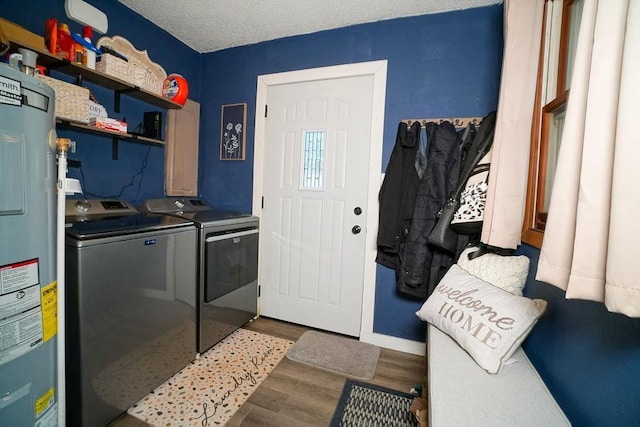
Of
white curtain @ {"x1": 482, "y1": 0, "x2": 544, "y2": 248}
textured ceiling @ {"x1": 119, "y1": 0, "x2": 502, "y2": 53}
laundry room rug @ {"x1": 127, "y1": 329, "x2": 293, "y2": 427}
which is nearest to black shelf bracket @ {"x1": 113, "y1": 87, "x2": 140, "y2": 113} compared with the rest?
textured ceiling @ {"x1": 119, "y1": 0, "x2": 502, "y2": 53}

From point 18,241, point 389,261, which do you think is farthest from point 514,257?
point 18,241

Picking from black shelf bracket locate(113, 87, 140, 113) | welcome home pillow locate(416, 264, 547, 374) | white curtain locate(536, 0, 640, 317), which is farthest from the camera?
black shelf bracket locate(113, 87, 140, 113)

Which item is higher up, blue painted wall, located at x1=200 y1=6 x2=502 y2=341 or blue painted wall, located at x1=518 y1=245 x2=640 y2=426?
blue painted wall, located at x1=200 y1=6 x2=502 y2=341

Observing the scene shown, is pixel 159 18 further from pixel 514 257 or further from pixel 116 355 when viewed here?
pixel 514 257

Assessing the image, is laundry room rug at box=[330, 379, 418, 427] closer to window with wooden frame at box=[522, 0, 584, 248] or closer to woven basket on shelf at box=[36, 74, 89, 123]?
window with wooden frame at box=[522, 0, 584, 248]

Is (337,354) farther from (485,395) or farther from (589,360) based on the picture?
(589,360)

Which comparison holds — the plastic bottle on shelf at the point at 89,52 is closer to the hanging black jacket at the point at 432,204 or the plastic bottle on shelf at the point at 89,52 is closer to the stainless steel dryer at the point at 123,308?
the stainless steel dryer at the point at 123,308

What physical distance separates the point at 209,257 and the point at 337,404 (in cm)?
122

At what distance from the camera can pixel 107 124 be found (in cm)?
181

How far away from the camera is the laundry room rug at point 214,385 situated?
1.42m

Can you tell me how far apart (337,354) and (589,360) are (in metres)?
1.51

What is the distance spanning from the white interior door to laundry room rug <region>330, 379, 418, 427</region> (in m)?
0.63

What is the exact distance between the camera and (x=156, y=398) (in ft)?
5.03

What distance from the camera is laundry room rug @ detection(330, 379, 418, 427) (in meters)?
1.42
